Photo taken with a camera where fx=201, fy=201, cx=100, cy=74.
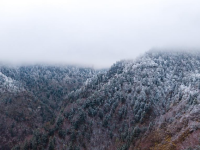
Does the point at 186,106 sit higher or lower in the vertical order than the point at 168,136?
higher

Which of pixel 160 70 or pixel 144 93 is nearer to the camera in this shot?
pixel 144 93

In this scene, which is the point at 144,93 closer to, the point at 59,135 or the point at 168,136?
the point at 168,136

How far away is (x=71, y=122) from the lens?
168000 millimetres

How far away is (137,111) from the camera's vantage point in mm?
151250

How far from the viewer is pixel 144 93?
157 m

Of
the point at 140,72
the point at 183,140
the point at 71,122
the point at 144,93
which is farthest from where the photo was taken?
the point at 140,72

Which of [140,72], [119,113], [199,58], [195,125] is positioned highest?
[199,58]

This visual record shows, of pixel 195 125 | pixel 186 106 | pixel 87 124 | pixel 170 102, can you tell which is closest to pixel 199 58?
pixel 170 102

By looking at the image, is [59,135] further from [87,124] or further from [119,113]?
[119,113]

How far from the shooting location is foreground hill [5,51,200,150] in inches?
4599

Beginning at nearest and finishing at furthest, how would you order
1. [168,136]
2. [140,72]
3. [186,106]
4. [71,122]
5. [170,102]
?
[168,136], [186,106], [170,102], [71,122], [140,72]

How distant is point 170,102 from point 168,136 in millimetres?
39841

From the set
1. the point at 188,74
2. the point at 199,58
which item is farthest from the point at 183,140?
the point at 199,58

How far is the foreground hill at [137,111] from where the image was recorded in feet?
→ 383
